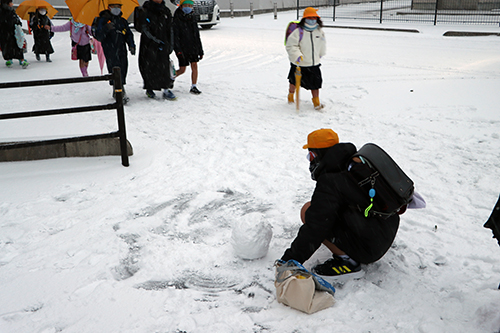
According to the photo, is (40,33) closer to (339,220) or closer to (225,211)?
(225,211)

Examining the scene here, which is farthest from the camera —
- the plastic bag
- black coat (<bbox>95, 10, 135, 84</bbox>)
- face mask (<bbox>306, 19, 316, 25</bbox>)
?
black coat (<bbox>95, 10, 135, 84</bbox>)

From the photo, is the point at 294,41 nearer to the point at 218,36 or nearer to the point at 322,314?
the point at 322,314

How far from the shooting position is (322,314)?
2617 mm

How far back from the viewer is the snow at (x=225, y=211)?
8.75 ft

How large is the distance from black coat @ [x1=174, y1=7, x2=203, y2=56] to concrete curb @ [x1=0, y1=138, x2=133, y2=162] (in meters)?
3.04

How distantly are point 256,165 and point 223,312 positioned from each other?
2478mm

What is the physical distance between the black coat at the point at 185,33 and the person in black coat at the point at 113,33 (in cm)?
80

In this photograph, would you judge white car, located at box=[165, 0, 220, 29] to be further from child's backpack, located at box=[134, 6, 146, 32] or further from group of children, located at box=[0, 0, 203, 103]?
child's backpack, located at box=[134, 6, 146, 32]

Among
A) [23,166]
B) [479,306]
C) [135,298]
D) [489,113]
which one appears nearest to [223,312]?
[135,298]

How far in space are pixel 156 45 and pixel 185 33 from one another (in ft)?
1.93

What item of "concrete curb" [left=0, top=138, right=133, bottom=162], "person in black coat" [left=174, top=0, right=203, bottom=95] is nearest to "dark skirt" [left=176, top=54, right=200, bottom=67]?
"person in black coat" [left=174, top=0, right=203, bottom=95]

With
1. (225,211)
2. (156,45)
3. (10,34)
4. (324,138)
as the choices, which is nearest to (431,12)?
(156,45)

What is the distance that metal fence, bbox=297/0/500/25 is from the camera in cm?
1811

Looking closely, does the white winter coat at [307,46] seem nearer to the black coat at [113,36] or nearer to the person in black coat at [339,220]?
the black coat at [113,36]
